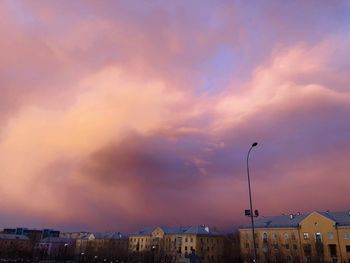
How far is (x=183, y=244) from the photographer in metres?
144

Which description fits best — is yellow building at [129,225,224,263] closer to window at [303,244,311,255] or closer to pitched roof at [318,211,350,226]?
window at [303,244,311,255]

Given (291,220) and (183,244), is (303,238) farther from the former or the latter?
(183,244)

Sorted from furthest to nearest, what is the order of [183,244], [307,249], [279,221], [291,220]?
[183,244]
[279,221]
[291,220]
[307,249]

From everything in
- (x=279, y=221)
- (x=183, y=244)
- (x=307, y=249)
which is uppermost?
(x=279, y=221)

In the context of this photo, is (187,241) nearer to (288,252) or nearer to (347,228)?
(288,252)

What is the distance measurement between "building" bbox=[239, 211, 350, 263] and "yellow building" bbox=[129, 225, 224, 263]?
94.8ft

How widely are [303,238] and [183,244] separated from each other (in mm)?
58058

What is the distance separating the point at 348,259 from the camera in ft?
288

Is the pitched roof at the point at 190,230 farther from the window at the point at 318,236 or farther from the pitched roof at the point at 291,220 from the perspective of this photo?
the window at the point at 318,236

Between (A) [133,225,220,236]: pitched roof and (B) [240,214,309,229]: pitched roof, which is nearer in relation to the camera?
(B) [240,214,309,229]: pitched roof

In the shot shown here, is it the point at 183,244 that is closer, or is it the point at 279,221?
the point at 279,221

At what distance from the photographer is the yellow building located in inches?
5443

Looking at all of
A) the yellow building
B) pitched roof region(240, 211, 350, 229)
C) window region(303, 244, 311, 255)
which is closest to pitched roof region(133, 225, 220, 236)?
the yellow building

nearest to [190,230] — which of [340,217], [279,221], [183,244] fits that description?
[183,244]
